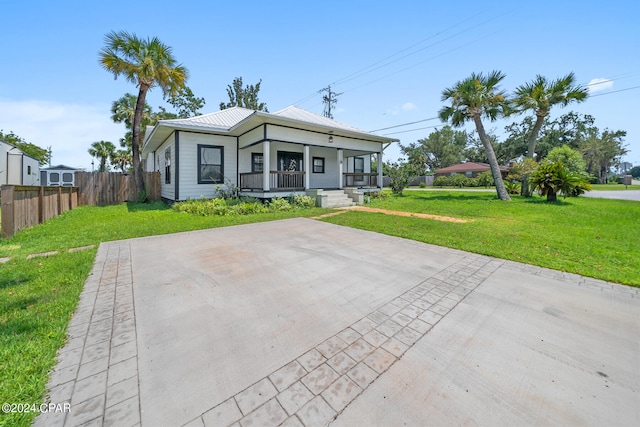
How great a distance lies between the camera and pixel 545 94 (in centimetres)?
1553

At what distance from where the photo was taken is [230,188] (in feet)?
42.3

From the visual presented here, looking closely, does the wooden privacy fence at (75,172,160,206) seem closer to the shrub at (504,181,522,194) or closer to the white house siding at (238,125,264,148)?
the white house siding at (238,125,264,148)

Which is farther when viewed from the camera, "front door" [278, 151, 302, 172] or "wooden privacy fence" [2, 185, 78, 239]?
"front door" [278, 151, 302, 172]

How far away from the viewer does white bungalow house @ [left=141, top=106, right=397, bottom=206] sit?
1154cm

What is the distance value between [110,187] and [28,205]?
7211mm

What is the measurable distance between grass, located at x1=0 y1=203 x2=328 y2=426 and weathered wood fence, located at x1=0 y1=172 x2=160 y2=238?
1.43 ft

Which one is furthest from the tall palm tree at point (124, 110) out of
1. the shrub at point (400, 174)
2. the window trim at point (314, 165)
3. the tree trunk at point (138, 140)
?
the shrub at point (400, 174)

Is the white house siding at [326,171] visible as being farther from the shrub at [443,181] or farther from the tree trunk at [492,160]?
the shrub at [443,181]

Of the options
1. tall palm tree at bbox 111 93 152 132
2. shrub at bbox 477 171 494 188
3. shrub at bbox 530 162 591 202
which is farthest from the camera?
shrub at bbox 477 171 494 188

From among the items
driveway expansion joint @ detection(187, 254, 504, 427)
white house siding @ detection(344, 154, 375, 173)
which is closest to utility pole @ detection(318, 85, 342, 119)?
white house siding @ detection(344, 154, 375, 173)

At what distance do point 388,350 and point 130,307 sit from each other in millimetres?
2867

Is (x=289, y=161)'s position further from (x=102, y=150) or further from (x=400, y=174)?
(x=102, y=150)

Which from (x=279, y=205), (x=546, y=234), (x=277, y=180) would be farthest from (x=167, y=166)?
(x=546, y=234)

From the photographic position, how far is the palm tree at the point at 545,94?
15234 mm
